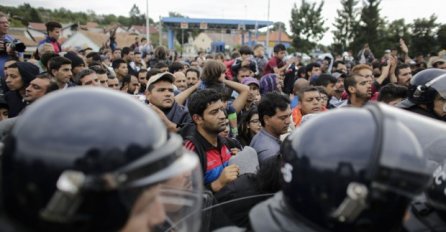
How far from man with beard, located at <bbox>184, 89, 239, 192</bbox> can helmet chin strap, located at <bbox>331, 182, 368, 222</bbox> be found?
151 cm

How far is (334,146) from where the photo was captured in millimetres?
1278

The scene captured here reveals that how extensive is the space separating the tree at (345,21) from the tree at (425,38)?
1623 centimetres

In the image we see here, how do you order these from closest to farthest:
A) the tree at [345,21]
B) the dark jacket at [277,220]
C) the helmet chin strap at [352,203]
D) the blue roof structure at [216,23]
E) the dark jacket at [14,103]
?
the helmet chin strap at [352,203], the dark jacket at [277,220], the dark jacket at [14,103], the blue roof structure at [216,23], the tree at [345,21]

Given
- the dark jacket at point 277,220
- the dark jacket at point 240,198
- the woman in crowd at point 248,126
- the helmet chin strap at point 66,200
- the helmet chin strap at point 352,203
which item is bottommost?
the woman in crowd at point 248,126

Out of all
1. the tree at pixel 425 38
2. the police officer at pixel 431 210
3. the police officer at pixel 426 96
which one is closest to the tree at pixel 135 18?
the tree at pixel 425 38

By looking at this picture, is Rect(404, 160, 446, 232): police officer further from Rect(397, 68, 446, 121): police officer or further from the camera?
the camera

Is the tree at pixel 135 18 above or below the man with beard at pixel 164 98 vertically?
above

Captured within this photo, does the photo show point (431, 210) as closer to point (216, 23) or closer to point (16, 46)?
point (16, 46)

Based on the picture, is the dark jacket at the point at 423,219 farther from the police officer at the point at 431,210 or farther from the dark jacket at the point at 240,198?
the dark jacket at the point at 240,198

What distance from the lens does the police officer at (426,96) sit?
368cm

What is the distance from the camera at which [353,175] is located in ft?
4.03

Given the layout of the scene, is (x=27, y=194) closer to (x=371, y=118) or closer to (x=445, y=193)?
(x=371, y=118)

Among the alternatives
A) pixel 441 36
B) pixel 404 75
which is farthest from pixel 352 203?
pixel 441 36

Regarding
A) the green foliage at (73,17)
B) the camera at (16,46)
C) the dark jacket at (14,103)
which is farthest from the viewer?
the green foliage at (73,17)
